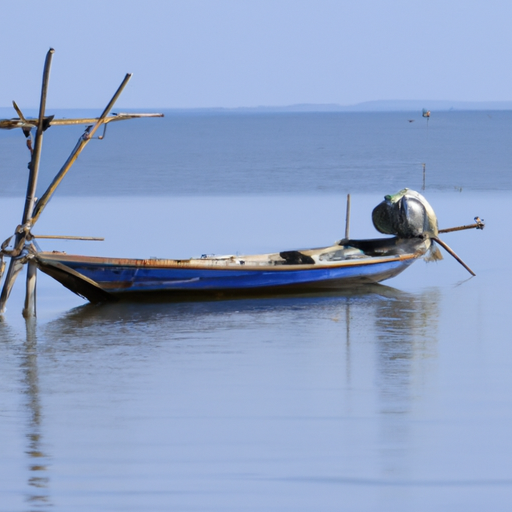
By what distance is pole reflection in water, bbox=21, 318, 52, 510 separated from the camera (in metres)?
8.74

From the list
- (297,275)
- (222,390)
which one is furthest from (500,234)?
(222,390)

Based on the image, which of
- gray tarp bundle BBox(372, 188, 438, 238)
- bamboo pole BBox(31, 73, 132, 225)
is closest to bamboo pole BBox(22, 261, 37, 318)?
bamboo pole BBox(31, 73, 132, 225)

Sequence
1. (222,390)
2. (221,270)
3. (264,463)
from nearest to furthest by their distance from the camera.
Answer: (264,463)
(222,390)
(221,270)

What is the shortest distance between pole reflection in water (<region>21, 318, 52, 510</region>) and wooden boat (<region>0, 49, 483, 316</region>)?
2083 millimetres

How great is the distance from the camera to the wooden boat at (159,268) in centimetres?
1678

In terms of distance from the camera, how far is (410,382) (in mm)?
12562

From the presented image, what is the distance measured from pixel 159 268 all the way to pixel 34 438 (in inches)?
285

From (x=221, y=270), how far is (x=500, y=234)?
11.9m

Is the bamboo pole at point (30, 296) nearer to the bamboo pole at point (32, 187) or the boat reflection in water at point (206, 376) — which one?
the bamboo pole at point (32, 187)

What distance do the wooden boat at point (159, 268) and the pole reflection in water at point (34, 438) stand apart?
6.83 ft

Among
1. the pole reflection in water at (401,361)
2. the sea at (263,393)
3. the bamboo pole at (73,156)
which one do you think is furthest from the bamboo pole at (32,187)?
the pole reflection in water at (401,361)

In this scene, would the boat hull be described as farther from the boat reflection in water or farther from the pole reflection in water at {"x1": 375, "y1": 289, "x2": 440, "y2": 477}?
the pole reflection in water at {"x1": 375, "y1": 289, "x2": 440, "y2": 477}

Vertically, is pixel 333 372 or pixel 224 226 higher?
pixel 224 226

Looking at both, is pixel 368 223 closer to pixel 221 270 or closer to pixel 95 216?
pixel 95 216
